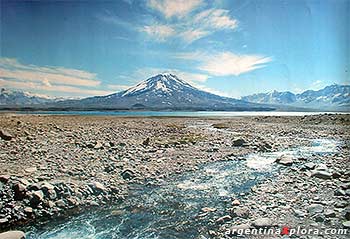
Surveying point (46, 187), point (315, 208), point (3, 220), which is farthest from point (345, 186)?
point (3, 220)

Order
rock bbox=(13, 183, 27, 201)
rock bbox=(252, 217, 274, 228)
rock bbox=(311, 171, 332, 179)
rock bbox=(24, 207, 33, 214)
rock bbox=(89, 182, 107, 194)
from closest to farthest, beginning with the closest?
rock bbox=(252, 217, 274, 228)
rock bbox=(24, 207, 33, 214)
rock bbox=(13, 183, 27, 201)
rock bbox=(89, 182, 107, 194)
rock bbox=(311, 171, 332, 179)

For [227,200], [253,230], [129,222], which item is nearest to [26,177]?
[129,222]

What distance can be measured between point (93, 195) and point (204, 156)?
5.21 m

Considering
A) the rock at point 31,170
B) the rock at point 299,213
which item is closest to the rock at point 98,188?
the rock at point 31,170

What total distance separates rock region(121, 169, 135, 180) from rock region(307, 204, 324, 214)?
4.22 meters

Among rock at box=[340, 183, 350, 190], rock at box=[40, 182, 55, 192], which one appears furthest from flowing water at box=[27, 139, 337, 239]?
rock at box=[340, 183, 350, 190]

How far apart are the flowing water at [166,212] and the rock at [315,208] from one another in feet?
4.57

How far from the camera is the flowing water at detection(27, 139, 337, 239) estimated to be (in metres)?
4.33

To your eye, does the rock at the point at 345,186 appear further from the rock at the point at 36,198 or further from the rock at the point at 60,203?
the rock at the point at 36,198

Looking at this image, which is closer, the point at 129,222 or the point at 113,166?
the point at 129,222

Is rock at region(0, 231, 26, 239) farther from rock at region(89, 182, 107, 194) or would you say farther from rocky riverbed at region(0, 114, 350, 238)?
rock at region(89, 182, 107, 194)

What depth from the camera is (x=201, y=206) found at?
17.5 feet

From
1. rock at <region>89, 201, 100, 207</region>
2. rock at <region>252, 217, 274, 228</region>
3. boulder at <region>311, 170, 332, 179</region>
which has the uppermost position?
boulder at <region>311, 170, 332, 179</region>

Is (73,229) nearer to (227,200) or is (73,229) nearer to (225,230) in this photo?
(225,230)
